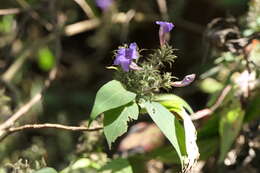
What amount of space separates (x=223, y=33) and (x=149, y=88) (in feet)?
1.62

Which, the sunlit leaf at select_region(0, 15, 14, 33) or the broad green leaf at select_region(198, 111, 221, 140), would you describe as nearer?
the broad green leaf at select_region(198, 111, 221, 140)

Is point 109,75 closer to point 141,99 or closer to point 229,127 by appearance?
point 229,127

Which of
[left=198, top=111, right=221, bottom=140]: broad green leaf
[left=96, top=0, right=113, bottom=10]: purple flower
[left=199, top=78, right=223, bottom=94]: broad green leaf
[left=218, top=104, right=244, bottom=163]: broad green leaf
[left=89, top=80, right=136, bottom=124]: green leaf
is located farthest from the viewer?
[left=96, top=0, right=113, bottom=10]: purple flower

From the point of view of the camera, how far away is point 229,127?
5.52ft

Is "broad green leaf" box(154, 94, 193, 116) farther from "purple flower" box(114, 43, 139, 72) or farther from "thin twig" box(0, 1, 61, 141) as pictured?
"thin twig" box(0, 1, 61, 141)

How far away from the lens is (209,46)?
1.86 metres

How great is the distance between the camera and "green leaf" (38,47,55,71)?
275 centimetres

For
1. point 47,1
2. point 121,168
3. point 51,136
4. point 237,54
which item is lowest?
point 51,136

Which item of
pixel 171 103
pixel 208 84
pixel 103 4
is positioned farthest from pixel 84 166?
pixel 103 4

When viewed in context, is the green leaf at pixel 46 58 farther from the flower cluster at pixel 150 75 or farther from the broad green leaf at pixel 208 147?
the flower cluster at pixel 150 75

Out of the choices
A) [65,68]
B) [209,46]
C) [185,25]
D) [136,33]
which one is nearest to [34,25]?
[65,68]

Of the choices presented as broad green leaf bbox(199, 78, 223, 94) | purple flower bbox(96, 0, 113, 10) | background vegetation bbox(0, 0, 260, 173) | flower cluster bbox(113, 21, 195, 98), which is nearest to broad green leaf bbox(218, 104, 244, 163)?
background vegetation bbox(0, 0, 260, 173)

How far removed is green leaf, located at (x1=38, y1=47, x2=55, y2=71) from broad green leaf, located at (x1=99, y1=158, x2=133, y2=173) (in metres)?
1.27

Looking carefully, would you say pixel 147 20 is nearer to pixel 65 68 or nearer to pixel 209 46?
pixel 65 68
